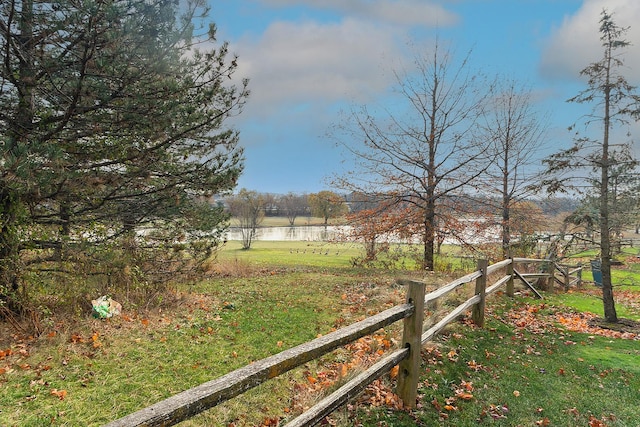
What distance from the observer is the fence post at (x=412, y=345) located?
3.95m

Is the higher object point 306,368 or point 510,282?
point 510,282

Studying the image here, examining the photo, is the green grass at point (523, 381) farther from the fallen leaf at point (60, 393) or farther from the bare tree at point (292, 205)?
the bare tree at point (292, 205)

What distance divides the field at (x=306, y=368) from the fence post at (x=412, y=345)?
0.16m

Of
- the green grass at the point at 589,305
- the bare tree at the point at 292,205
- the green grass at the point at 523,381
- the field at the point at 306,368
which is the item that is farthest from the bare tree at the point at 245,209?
the green grass at the point at 523,381

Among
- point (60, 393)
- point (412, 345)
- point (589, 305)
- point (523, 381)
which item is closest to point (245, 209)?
point (589, 305)

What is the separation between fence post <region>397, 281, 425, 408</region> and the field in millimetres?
160

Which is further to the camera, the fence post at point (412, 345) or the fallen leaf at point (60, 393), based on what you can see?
the fallen leaf at point (60, 393)

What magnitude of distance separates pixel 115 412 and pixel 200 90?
532cm

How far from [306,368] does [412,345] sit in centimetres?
205

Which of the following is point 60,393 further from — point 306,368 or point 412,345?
point 412,345

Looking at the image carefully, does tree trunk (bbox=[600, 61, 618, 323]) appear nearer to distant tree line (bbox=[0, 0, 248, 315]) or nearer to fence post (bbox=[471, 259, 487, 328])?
fence post (bbox=[471, 259, 487, 328])

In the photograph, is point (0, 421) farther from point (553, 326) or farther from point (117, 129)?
point (553, 326)

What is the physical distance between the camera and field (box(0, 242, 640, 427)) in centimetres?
401

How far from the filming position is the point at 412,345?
4.00m
